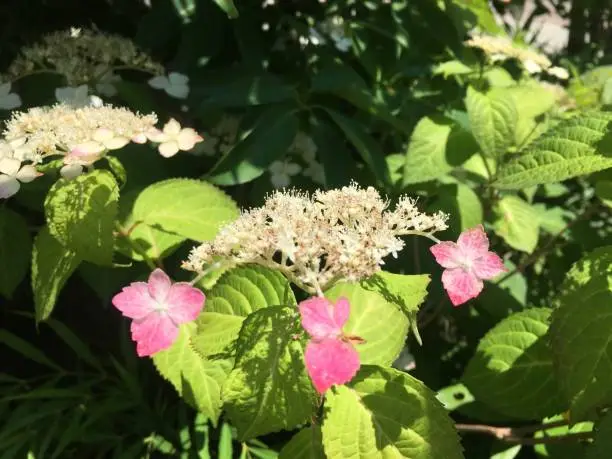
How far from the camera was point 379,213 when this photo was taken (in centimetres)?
A: 58

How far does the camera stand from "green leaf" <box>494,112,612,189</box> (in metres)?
A: 0.75

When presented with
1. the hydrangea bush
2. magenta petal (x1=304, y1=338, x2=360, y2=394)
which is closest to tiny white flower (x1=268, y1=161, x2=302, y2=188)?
the hydrangea bush

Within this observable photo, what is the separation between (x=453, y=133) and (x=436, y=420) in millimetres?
557

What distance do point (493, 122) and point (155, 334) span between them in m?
0.63

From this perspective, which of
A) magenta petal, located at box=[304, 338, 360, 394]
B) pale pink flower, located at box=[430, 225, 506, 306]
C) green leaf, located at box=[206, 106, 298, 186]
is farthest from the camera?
green leaf, located at box=[206, 106, 298, 186]

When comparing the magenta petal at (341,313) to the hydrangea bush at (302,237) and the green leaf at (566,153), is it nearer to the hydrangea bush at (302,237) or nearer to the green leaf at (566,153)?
the hydrangea bush at (302,237)

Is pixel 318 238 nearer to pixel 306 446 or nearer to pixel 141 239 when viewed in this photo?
pixel 306 446

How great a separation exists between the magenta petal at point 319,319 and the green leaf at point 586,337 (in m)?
0.34

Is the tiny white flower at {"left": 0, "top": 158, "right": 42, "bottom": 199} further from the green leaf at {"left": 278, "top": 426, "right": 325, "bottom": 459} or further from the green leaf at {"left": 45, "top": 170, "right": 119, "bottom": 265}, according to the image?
the green leaf at {"left": 278, "top": 426, "right": 325, "bottom": 459}

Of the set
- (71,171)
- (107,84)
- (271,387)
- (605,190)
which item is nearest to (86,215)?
(71,171)

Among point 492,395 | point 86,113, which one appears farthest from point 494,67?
point 86,113

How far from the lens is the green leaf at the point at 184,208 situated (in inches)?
29.6

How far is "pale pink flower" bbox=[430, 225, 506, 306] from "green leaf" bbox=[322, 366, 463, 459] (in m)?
0.10

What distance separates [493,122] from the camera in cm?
93
